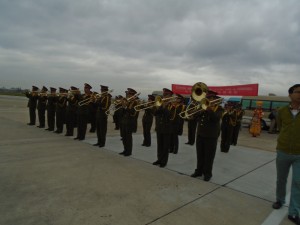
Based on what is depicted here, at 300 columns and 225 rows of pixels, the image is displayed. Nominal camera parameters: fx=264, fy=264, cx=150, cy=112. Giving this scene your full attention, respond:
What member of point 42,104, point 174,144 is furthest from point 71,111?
point 174,144

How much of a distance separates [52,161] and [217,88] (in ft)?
56.8

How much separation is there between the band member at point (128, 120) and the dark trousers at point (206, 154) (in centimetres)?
229

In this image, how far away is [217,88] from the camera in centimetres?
2123

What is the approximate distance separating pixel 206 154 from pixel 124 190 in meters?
1.86

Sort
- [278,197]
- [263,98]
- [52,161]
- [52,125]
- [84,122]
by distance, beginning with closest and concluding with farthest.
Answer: [278,197], [52,161], [84,122], [52,125], [263,98]

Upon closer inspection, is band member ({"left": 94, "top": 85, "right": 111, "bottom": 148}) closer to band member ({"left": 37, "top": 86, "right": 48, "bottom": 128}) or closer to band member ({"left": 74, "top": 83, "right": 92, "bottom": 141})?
band member ({"left": 74, "top": 83, "right": 92, "bottom": 141})

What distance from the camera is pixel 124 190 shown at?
14.5ft

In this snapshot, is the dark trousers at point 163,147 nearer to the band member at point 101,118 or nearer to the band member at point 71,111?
the band member at point 101,118

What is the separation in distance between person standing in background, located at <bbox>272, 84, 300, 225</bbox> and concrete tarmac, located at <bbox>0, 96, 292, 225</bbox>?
1.02 ft

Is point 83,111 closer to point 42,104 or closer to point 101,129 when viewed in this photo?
point 101,129

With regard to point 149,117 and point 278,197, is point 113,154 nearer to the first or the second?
point 149,117

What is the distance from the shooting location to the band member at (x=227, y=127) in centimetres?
870

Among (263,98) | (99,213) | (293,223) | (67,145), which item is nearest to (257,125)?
(263,98)

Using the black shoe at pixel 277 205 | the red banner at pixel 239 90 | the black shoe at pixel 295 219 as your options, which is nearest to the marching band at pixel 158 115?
the black shoe at pixel 277 205
